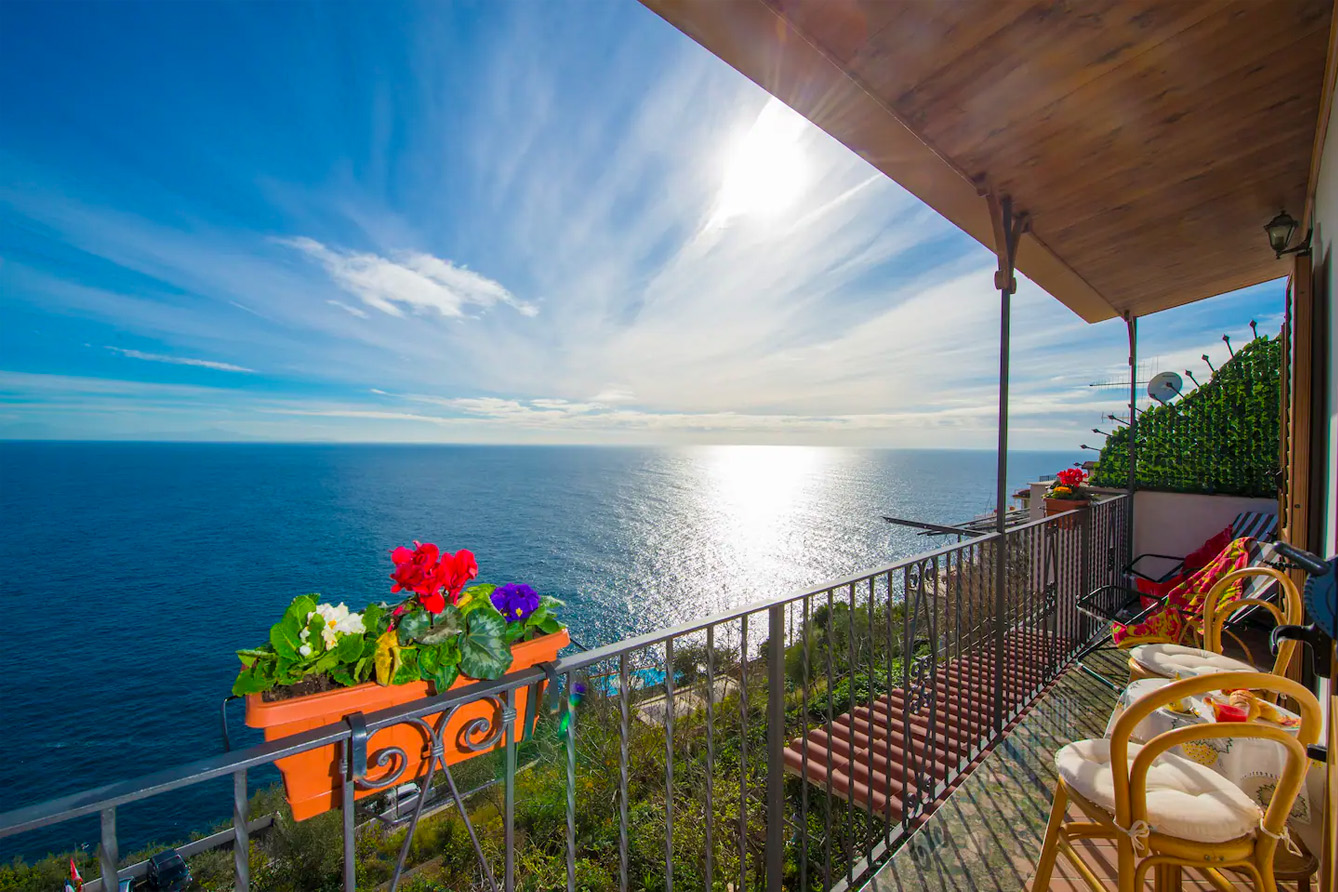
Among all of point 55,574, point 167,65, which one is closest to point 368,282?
point 167,65

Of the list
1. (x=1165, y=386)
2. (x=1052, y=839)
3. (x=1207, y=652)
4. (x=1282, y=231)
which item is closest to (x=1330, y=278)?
(x=1282, y=231)

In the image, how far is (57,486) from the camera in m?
61.6

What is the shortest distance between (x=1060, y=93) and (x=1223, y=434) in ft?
14.6

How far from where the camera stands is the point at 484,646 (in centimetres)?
102

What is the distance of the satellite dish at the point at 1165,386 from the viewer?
16.3ft

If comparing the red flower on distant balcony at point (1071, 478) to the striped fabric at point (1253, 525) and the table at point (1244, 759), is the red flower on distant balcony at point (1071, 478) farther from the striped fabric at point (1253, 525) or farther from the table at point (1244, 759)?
the table at point (1244, 759)

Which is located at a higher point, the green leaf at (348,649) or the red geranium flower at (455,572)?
the red geranium flower at (455,572)

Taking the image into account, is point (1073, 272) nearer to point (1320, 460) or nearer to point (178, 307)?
point (1320, 460)

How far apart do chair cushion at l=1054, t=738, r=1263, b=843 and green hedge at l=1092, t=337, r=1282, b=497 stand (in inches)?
174

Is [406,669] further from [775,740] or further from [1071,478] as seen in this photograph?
[1071,478]

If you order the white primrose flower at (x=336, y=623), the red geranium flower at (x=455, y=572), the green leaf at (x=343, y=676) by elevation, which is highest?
the red geranium flower at (x=455, y=572)

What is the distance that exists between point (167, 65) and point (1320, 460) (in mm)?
51565

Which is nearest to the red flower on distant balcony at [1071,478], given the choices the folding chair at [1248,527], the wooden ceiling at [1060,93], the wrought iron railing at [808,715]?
the wrought iron railing at [808,715]

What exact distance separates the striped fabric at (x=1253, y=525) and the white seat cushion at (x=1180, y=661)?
101 inches
